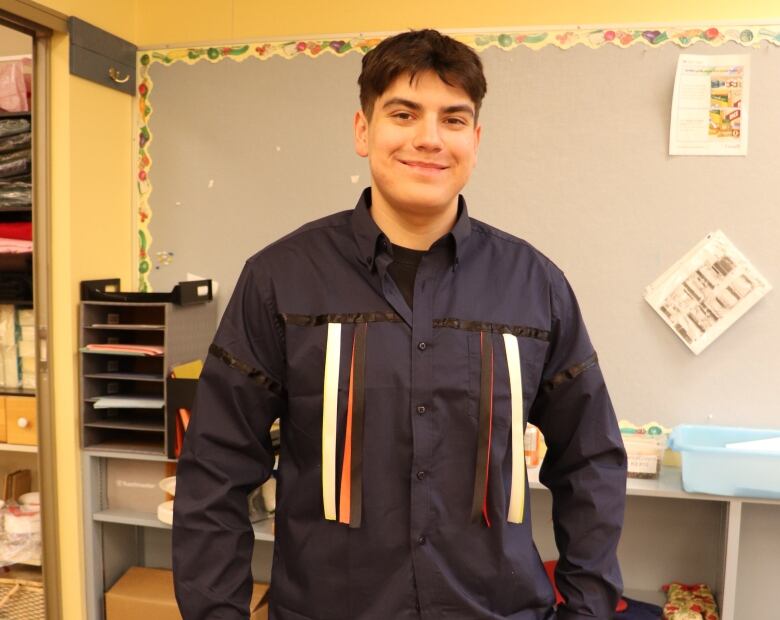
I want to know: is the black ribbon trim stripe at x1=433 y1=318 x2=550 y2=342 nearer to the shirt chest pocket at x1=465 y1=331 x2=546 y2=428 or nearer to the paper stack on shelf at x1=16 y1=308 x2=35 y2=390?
the shirt chest pocket at x1=465 y1=331 x2=546 y2=428

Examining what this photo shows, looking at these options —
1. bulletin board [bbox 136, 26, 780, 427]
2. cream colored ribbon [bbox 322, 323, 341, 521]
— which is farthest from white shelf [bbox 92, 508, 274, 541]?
cream colored ribbon [bbox 322, 323, 341, 521]

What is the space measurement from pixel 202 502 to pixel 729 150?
1.88 meters

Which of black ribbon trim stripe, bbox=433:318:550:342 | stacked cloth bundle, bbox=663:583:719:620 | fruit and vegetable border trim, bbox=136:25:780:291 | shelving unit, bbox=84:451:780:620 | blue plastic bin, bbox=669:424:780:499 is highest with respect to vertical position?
fruit and vegetable border trim, bbox=136:25:780:291

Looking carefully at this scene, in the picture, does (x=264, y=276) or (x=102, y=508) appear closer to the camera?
(x=264, y=276)

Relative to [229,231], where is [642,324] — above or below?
below

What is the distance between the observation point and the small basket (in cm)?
265

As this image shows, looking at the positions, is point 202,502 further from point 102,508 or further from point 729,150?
point 729,150

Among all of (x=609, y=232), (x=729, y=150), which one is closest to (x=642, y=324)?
(x=609, y=232)

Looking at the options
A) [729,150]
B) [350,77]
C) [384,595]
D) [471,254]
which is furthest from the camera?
[350,77]

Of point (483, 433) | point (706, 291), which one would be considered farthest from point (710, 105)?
point (483, 433)

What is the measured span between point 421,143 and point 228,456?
58cm

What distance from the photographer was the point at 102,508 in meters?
2.65

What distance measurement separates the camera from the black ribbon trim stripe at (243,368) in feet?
4.17

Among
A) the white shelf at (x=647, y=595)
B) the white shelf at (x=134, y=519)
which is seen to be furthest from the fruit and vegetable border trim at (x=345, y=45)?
the white shelf at (x=647, y=595)
